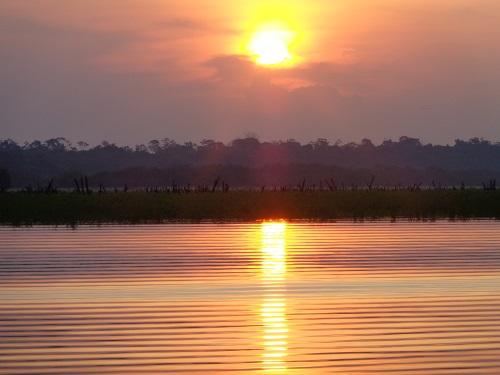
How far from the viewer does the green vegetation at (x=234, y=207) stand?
35125 millimetres

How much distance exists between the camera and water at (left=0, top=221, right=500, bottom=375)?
9086 millimetres

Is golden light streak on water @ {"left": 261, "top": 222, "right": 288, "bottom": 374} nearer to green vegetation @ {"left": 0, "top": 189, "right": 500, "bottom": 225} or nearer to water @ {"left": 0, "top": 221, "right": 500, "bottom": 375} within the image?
water @ {"left": 0, "top": 221, "right": 500, "bottom": 375}

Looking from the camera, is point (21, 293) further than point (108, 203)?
No

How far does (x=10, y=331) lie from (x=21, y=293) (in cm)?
292

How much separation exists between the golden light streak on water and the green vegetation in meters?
13.3

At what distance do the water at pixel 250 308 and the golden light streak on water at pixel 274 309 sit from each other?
0.02 m

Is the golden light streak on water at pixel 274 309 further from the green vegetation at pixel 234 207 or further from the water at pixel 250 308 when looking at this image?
the green vegetation at pixel 234 207

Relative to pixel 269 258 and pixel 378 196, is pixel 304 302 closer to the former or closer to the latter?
pixel 269 258

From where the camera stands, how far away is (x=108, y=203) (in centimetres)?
3903

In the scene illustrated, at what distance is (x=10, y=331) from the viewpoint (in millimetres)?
10438

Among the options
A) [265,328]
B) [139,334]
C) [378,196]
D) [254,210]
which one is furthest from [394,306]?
[378,196]

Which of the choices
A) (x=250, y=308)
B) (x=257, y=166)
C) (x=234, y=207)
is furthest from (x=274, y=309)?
(x=257, y=166)

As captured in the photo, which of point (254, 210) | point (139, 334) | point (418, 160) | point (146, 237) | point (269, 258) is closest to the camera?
point (139, 334)

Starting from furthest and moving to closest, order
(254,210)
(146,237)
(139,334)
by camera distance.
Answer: (254,210)
(146,237)
(139,334)
